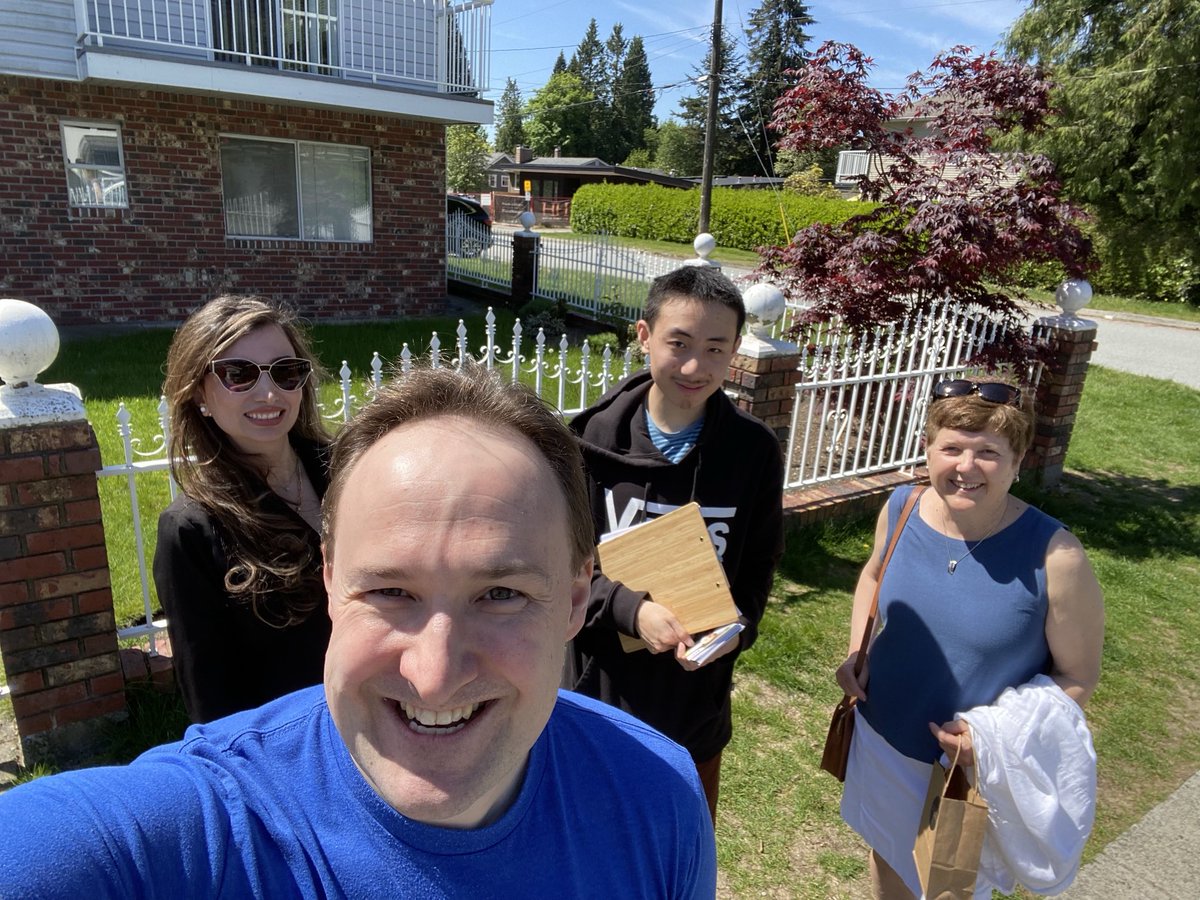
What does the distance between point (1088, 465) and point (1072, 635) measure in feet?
21.4

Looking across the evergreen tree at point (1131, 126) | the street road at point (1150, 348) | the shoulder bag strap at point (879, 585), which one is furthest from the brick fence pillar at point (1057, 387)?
the evergreen tree at point (1131, 126)

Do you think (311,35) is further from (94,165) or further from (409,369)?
(409,369)

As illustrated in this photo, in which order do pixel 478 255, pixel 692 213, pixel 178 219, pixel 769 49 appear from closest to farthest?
pixel 178 219 < pixel 478 255 < pixel 692 213 < pixel 769 49

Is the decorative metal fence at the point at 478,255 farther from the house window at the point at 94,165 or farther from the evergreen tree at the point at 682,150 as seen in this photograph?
the evergreen tree at the point at 682,150

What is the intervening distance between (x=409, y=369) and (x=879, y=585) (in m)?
1.73

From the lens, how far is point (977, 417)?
82.1 inches

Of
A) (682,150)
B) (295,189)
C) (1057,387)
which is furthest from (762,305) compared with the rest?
(682,150)

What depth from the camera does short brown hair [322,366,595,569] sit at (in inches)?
38.6

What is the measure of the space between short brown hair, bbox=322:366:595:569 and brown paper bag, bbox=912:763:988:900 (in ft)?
4.90

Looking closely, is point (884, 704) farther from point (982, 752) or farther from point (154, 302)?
point (154, 302)

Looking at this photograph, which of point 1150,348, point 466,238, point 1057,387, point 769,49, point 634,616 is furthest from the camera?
point 769,49

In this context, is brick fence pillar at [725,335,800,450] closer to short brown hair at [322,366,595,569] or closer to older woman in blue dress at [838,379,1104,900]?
older woman in blue dress at [838,379,1104,900]

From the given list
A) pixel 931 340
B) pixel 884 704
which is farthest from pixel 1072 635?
pixel 931 340

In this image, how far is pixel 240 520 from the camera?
174cm
